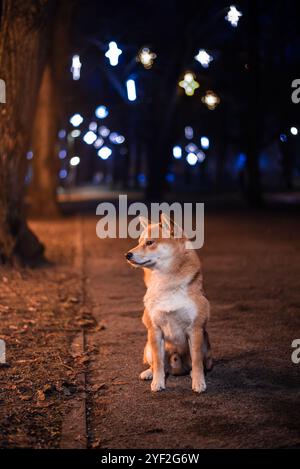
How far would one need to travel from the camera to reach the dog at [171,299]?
5531 mm

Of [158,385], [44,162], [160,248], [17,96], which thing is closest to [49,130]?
[44,162]

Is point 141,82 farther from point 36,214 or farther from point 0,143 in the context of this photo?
point 0,143

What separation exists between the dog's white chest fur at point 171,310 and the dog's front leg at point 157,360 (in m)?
0.07

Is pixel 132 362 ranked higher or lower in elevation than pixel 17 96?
lower

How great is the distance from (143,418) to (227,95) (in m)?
31.9

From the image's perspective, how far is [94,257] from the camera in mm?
14555

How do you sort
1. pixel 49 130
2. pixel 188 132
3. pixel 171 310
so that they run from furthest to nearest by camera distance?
pixel 188 132
pixel 49 130
pixel 171 310

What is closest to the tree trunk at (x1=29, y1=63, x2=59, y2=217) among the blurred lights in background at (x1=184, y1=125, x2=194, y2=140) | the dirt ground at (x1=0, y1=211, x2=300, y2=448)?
the dirt ground at (x1=0, y1=211, x2=300, y2=448)

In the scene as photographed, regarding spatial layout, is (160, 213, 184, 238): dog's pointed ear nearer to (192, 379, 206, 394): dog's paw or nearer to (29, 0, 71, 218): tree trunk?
(192, 379, 206, 394): dog's paw

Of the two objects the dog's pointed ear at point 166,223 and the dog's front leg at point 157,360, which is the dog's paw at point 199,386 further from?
the dog's pointed ear at point 166,223

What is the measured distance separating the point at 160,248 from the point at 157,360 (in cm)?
100

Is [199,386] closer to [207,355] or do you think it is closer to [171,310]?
[207,355]

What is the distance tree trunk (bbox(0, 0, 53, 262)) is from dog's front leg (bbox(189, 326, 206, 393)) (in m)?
7.35

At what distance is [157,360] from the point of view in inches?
221
